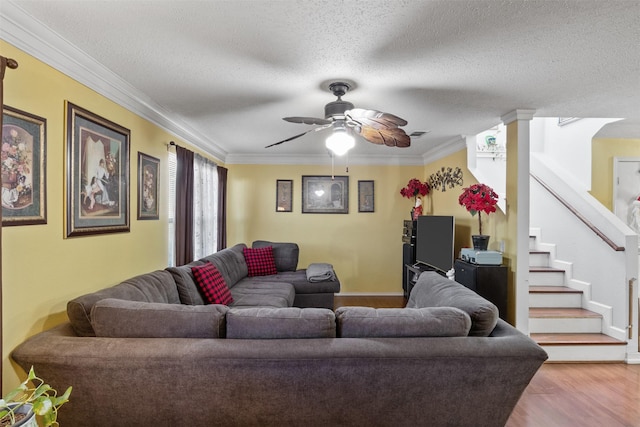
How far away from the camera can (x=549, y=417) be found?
2.29 meters

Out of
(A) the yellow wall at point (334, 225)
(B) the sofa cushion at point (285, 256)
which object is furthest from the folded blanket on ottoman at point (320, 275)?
(A) the yellow wall at point (334, 225)

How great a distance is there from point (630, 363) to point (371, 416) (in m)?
3.16

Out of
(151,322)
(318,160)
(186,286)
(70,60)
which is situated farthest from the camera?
(318,160)

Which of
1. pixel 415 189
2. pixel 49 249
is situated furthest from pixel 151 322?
pixel 415 189

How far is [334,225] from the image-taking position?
5711 millimetres

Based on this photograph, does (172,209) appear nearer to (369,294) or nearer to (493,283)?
(493,283)

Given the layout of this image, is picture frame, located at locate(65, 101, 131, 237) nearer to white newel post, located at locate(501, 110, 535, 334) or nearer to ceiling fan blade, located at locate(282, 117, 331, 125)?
ceiling fan blade, located at locate(282, 117, 331, 125)

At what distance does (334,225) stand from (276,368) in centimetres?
419

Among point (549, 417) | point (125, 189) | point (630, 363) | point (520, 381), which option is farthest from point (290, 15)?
point (630, 363)

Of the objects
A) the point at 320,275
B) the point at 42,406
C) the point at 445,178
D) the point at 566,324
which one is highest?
the point at 445,178

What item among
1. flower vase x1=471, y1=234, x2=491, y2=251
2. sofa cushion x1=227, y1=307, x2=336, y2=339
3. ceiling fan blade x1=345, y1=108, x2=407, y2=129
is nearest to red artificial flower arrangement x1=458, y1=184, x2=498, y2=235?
flower vase x1=471, y1=234, x2=491, y2=251

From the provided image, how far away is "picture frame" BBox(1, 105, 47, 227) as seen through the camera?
1.60 metres

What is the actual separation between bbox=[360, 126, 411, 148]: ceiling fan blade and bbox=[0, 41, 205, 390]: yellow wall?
1969 mm

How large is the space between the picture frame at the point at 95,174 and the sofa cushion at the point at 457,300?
2.52m
